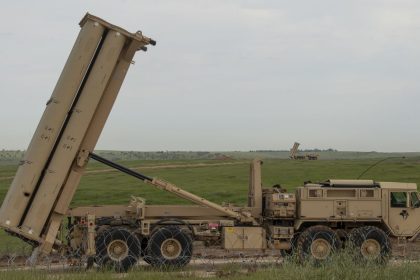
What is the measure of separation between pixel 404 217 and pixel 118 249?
778 cm

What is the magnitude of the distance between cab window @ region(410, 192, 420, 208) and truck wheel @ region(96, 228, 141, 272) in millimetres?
7555

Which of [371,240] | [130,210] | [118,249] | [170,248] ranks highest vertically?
[371,240]

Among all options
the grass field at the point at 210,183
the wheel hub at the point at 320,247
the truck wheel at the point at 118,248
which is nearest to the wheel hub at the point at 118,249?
the truck wheel at the point at 118,248

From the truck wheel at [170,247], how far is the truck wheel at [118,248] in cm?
38

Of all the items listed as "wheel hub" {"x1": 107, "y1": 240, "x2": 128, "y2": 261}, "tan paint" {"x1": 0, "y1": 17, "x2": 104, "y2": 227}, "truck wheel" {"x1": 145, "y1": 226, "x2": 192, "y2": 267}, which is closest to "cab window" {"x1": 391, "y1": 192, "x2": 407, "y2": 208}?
"truck wheel" {"x1": 145, "y1": 226, "x2": 192, "y2": 267}

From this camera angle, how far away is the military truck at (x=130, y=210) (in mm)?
15336

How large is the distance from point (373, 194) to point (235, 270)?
490 centimetres

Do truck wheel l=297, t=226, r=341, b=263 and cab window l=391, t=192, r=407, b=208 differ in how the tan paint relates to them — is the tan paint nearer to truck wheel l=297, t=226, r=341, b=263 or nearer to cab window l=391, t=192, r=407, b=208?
truck wheel l=297, t=226, r=341, b=263

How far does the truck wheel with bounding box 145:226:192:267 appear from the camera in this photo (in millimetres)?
16000

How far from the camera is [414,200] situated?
57.1ft

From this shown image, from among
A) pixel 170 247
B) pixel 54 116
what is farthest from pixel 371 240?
pixel 54 116

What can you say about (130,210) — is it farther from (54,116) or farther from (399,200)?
(399,200)

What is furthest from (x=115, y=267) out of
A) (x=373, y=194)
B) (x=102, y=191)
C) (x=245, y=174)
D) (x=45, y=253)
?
(x=245, y=174)

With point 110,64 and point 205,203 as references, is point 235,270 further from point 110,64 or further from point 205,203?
point 110,64
